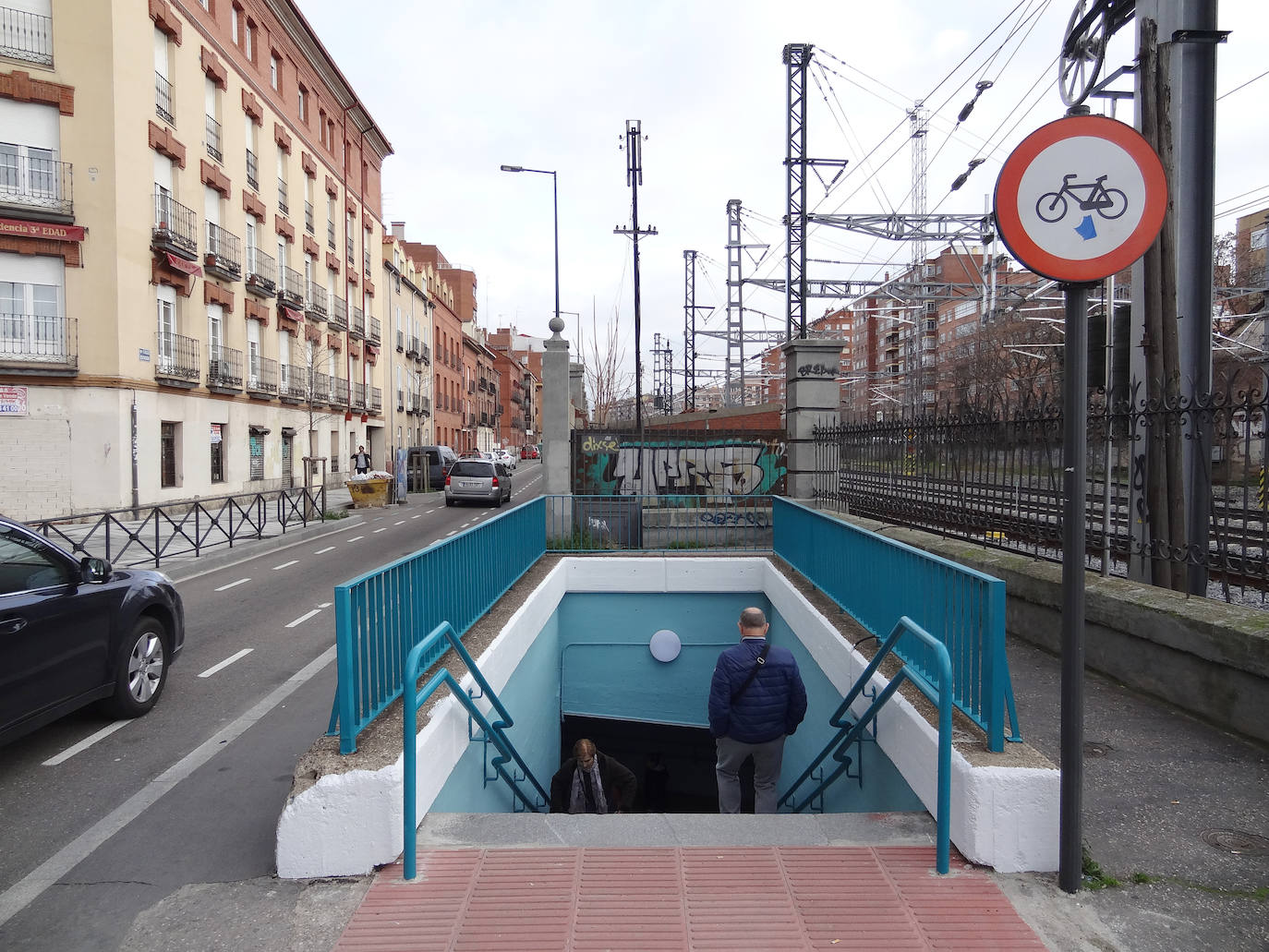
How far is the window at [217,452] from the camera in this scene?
25.7 metres

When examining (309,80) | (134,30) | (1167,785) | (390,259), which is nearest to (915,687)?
(1167,785)

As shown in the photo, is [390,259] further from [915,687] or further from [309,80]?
[915,687]

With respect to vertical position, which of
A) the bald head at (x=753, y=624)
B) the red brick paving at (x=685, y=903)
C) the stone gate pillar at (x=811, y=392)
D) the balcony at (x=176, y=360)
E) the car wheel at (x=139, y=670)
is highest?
the balcony at (x=176, y=360)

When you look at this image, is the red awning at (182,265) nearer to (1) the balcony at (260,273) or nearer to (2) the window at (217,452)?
(1) the balcony at (260,273)

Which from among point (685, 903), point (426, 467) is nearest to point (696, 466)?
point (685, 903)

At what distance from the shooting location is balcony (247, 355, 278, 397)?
28.3 metres

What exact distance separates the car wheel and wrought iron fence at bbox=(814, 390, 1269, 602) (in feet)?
23.9

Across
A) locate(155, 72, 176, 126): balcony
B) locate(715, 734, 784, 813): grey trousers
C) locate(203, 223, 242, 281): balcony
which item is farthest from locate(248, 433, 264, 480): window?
locate(715, 734, 784, 813): grey trousers

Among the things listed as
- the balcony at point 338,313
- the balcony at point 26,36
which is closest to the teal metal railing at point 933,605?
the balcony at point 26,36

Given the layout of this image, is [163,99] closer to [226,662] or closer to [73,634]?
[226,662]

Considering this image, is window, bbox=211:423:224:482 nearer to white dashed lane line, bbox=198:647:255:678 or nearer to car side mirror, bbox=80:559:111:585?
white dashed lane line, bbox=198:647:255:678

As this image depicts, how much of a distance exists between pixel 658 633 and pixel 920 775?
21.1 feet

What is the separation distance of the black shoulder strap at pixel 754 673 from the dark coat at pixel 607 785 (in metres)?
2.05

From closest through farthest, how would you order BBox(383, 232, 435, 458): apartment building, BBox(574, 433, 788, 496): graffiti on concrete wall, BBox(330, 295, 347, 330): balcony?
BBox(574, 433, 788, 496): graffiti on concrete wall, BBox(330, 295, 347, 330): balcony, BBox(383, 232, 435, 458): apartment building
